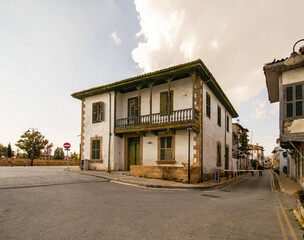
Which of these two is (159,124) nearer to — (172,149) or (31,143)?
(172,149)

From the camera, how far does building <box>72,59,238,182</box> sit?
1344 centimetres

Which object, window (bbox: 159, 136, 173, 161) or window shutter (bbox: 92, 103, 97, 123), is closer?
window (bbox: 159, 136, 173, 161)

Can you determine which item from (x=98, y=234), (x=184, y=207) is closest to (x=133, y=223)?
(x=98, y=234)

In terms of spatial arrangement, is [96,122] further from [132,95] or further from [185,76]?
[185,76]

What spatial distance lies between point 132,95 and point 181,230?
46.9 feet

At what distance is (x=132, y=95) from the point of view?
17562mm

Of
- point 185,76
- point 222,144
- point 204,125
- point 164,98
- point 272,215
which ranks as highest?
point 185,76

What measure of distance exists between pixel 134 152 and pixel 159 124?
4.09 m

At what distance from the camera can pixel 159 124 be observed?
14117 millimetres

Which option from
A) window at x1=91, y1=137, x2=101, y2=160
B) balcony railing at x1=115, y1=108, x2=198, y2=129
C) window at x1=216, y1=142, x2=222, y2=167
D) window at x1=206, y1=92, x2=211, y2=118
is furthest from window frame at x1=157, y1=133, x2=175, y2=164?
window at x1=91, y1=137, x2=101, y2=160

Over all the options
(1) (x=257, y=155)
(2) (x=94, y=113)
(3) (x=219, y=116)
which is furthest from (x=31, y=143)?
(1) (x=257, y=155)

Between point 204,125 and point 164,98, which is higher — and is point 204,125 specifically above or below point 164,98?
below

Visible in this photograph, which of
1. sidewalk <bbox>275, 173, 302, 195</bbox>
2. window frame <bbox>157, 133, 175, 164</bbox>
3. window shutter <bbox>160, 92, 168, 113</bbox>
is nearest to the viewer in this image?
sidewalk <bbox>275, 173, 302, 195</bbox>

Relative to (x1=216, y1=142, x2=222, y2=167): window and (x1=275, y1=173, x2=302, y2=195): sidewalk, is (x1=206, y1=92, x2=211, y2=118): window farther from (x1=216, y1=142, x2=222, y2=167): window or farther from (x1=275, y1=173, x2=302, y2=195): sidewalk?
(x1=275, y1=173, x2=302, y2=195): sidewalk
